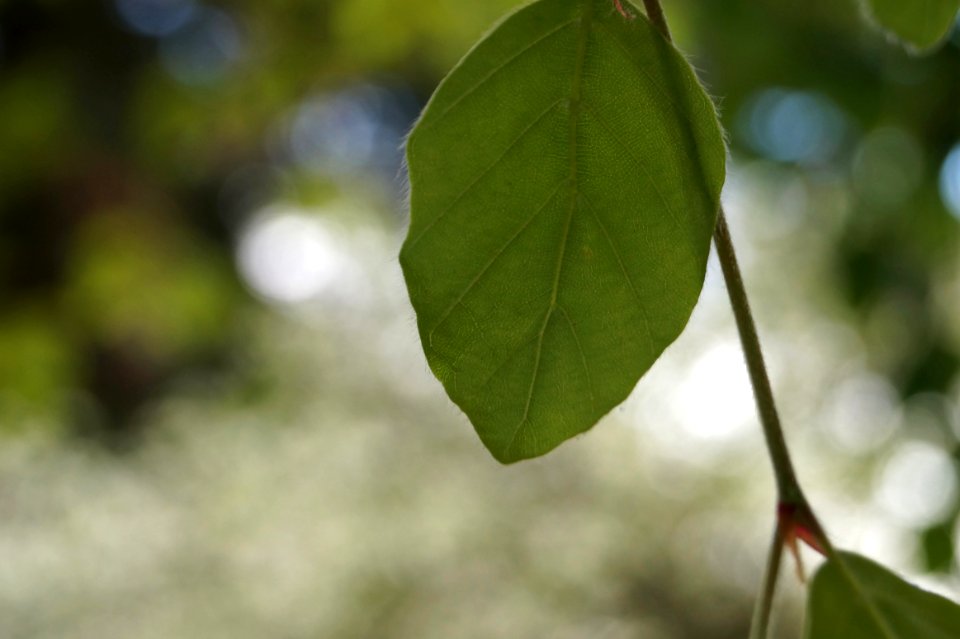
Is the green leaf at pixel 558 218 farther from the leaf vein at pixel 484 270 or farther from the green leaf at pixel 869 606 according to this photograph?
the green leaf at pixel 869 606

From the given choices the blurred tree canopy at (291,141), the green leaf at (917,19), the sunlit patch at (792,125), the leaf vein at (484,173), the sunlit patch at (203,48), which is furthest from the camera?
the sunlit patch at (203,48)

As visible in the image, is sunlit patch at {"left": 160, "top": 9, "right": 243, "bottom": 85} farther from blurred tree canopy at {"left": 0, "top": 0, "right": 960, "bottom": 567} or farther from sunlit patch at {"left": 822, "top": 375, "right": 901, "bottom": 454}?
sunlit patch at {"left": 822, "top": 375, "right": 901, "bottom": 454}

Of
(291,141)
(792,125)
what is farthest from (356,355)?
(792,125)

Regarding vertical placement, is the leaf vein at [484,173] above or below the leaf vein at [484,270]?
above

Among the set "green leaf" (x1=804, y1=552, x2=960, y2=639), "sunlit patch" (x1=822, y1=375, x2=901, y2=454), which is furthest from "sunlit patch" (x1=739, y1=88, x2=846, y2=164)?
"green leaf" (x1=804, y1=552, x2=960, y2=639)

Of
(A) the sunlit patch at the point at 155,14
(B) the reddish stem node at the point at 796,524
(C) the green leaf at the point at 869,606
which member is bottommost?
(C) the green leaf at the point at 869,606

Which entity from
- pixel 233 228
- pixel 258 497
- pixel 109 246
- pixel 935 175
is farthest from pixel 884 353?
pixel 233 228

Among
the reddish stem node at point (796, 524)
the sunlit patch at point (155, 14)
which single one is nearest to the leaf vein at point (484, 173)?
the reddish stem node at point (796, 524)

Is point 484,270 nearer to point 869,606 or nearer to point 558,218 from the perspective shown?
point 558,218
